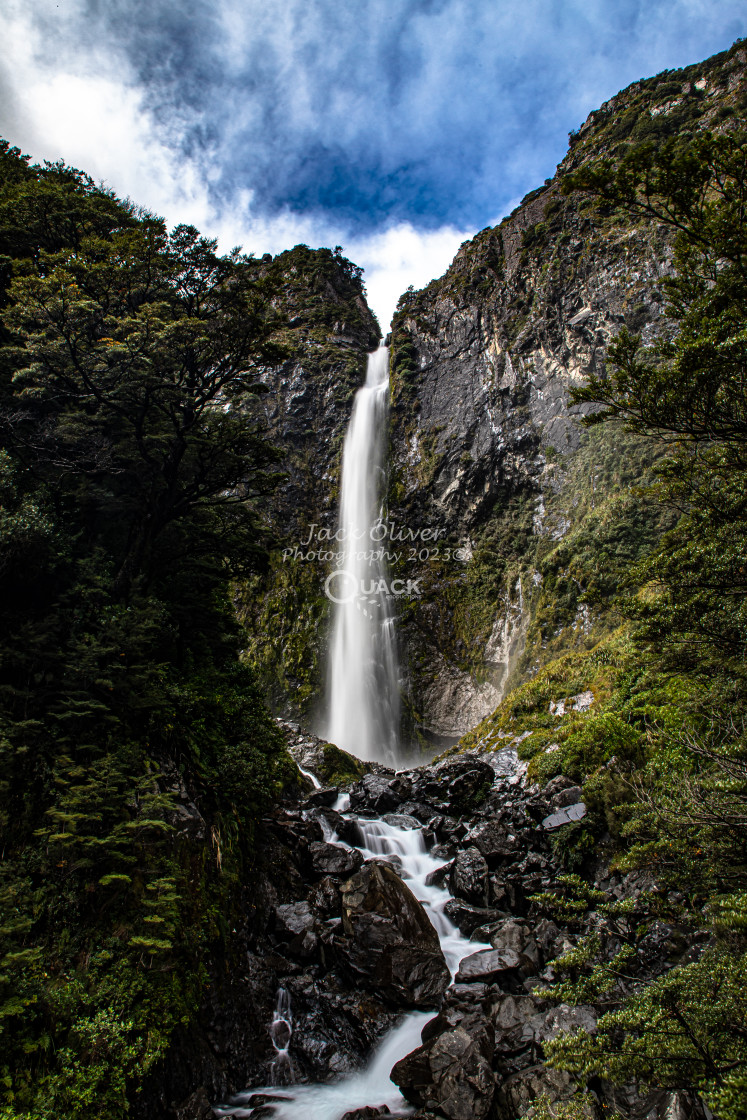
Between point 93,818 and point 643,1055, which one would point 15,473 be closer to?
point 93,818

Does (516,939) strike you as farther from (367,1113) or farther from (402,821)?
(402,821)

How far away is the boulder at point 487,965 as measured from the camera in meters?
6.97

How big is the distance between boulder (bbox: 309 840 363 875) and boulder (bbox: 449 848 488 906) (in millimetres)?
1874

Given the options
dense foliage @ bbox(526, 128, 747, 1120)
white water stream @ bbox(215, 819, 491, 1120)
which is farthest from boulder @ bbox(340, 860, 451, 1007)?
dense foliage @ bbox(526, 128, 747, 1120)

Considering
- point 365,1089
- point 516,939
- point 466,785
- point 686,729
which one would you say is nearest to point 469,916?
point 516,939

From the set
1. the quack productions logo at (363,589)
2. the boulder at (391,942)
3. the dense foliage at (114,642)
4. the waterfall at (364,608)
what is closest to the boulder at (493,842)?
the boulder at (391,942)

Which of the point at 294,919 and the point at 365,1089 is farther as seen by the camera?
the point at 294,919

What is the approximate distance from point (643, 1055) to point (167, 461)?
35.7 ft

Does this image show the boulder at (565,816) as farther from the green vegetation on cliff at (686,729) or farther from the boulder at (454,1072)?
the boulder at (454,1072)

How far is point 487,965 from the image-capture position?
7141 mm

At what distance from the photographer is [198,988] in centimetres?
572

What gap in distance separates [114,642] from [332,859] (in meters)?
5.63

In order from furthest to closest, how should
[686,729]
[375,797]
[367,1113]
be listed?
1. [375,797]
2. [686,729]
3. [367,1113]

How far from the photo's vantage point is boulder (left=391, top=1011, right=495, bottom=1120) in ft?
17.1
